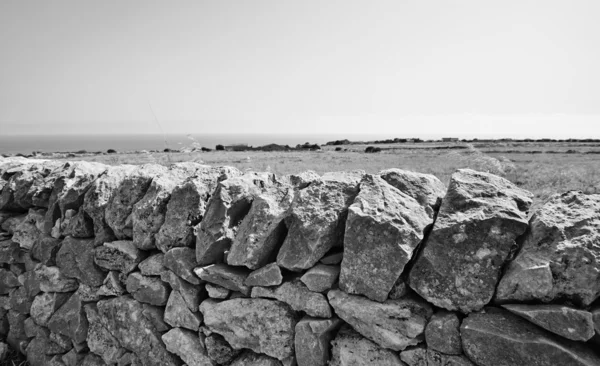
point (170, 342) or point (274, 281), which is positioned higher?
point (274, 281)

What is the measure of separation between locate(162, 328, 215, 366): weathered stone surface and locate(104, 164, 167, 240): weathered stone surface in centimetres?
138

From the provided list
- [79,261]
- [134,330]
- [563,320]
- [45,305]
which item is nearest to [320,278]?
[563,320]

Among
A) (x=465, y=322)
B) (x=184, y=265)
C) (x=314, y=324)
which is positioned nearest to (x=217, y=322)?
(x=184, y=265)

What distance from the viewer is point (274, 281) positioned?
328 cm

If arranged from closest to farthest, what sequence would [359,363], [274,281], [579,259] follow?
[579,259] < [359,363] < [274,281]

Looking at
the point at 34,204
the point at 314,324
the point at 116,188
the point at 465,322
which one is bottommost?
the point at 314,324

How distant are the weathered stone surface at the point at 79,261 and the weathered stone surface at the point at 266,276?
8.36ft

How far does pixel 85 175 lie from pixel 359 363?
4605 mm

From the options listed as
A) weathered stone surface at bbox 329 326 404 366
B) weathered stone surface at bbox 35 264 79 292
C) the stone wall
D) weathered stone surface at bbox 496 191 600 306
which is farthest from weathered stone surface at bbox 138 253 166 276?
weathered stone surface at bbox 496 191 600 306

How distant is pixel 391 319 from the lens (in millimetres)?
2803

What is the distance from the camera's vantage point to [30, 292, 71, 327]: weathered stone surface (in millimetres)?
5121

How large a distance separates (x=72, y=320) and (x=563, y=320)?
5638 millimetres

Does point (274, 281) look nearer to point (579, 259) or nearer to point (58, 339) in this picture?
point (579, 259)

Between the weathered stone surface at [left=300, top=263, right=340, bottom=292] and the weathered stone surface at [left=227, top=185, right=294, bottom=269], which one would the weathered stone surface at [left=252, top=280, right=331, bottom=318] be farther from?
the weathered stone surface at [left=227, top=185, right=294, bottom=269]
